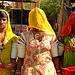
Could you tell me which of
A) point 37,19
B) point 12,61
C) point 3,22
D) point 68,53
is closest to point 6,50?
point 12,61

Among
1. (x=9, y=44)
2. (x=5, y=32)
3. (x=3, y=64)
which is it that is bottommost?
(x=3, y=64)

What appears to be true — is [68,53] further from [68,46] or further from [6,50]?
[6,50]

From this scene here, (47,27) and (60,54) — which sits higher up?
(47,27)

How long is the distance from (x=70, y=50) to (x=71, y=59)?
0.15 m

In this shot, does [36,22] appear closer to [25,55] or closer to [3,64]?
[25,55]

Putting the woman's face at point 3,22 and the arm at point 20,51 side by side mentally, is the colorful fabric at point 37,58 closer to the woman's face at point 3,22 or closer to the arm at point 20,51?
the arm at point 20,51

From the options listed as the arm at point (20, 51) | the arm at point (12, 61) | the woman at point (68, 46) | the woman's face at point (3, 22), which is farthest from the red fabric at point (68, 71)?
the woman's face at point (3, 22)

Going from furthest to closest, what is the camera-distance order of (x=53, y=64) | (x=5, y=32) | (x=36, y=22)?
(x=5, y=32) < (x=53, y=64) < (x=36, y=22)

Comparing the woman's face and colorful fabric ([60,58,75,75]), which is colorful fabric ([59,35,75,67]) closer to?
colorful fabric ([60,58,75,75])

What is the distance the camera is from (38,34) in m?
2.18

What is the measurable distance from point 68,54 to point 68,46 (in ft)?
0.43

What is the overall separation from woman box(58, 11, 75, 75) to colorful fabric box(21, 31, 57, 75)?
220 mm

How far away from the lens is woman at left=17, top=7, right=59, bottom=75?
6.89ft

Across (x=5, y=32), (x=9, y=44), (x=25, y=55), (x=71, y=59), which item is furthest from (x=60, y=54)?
(x=5, y=32)
